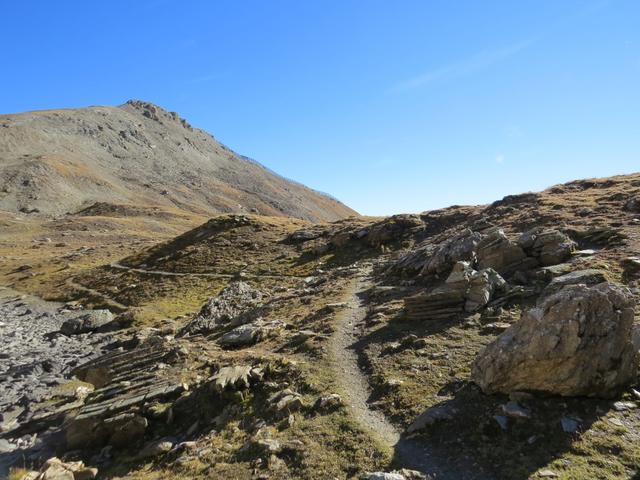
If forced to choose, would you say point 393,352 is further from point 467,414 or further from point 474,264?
point 474,264

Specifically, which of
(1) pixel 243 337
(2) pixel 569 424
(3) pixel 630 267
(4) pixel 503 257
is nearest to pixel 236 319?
(1) pixel 243 337

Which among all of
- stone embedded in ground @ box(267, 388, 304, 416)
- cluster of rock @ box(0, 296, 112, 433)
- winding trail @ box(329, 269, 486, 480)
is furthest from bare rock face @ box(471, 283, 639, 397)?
cluster of rock @ box(0, 296, 112, 433)

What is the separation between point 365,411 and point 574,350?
6.91 m

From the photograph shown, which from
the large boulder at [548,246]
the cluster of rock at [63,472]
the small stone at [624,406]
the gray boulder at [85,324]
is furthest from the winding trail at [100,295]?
the small stone at [624,406]

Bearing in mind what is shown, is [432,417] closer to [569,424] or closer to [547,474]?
[547,474]

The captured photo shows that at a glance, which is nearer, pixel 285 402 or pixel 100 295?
pixel 285 402

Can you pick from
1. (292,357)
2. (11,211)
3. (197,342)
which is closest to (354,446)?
(292,357)

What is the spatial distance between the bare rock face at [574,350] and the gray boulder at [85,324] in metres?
37.4

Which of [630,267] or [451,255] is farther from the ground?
[451,255]

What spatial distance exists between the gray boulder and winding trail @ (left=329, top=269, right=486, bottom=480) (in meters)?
26.2

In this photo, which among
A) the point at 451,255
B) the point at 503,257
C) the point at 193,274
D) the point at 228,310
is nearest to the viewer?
the point at 503,257

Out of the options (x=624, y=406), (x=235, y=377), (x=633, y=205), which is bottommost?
(x=624, y=406)

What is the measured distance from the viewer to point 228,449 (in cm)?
1426

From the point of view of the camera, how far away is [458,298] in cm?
2267
